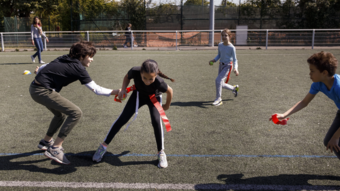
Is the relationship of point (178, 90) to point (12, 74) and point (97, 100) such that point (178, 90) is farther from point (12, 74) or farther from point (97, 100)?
point (12, 74)

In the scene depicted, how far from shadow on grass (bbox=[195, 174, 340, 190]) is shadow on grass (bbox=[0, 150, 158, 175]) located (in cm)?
93

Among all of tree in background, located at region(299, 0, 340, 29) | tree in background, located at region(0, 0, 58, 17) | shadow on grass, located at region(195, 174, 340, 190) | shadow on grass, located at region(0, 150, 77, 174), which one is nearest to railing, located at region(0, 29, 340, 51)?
tree in background, located at region(299, 0, 340, 29)

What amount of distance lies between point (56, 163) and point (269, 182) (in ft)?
8.65

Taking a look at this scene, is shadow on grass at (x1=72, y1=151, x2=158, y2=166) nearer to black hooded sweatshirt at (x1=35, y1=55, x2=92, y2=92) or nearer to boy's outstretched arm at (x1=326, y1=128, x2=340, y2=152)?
black hooded sweatshirt at (x1=35, y1=55, x2=92, y2=92)

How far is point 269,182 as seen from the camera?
332cm

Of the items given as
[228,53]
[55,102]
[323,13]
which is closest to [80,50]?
[55,102]

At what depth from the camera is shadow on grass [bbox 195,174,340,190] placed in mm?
3213

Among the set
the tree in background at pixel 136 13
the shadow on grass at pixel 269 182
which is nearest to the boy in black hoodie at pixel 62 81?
the shadow on grass at pixel 269 182

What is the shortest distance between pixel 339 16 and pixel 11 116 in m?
27.0

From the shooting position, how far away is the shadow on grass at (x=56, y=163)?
365 centimetres

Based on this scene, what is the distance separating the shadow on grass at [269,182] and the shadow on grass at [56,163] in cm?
93

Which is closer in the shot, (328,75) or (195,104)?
(328,75)

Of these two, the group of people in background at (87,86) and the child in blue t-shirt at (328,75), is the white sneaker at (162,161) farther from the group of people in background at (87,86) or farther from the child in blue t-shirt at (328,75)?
the child in blue t-shirt at (328,75)

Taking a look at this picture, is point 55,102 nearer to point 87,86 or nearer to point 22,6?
point 87,86
